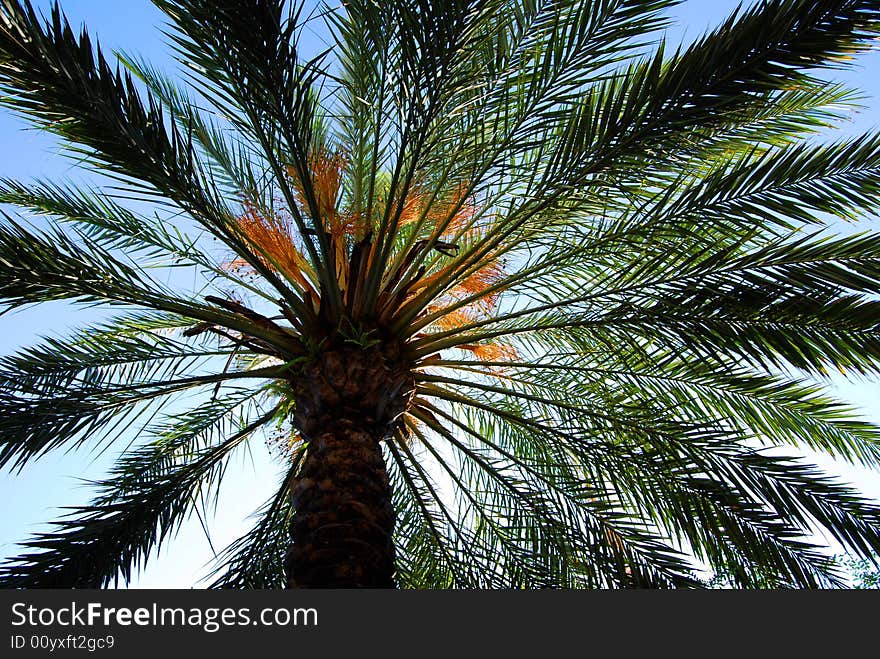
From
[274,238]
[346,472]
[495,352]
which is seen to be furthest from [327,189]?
[346,472]

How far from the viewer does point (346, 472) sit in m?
4.94

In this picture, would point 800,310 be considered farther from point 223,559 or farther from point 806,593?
point 223,559

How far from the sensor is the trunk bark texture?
14.8 ft

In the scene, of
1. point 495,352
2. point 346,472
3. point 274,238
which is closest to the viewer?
point 346,472

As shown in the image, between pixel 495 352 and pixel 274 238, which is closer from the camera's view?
pixel 274 238

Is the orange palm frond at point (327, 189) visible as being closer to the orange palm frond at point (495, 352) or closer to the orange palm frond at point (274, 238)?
the orange palm frond at point (274, 238)

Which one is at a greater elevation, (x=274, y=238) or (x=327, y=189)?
(x=327, y=189)

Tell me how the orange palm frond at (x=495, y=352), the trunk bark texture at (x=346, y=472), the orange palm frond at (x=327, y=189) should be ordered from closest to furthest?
the trunk bark texture at (x=346, y=472)
the orange palm frond at (x=327, y=189)
the orange palm frond at (x=495, y=352)

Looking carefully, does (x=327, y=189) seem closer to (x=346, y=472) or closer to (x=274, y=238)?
(x=274, y=238)

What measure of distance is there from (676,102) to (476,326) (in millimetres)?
2075

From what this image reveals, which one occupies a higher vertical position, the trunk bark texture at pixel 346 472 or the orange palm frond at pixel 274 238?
the orange palm frond at pixel 274 238

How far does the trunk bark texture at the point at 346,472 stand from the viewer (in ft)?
14.8

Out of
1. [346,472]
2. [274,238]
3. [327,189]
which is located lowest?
[346,472]

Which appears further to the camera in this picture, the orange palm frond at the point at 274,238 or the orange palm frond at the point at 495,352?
the orange palm frond at the point at 495,352
